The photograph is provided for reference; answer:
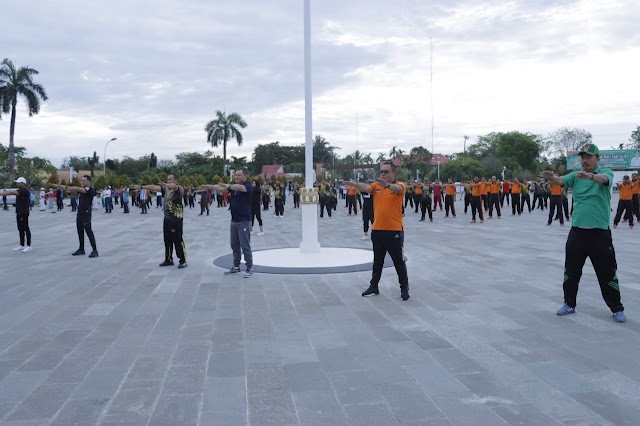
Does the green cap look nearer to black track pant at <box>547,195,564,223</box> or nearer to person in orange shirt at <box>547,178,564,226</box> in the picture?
person in orange shirt at <box>547,178,564,226</box>

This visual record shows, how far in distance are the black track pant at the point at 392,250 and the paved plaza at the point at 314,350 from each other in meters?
0.29

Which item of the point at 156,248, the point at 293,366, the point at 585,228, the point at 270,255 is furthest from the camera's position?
the point at 156,248

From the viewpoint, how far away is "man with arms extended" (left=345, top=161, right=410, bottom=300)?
6379 millimetres

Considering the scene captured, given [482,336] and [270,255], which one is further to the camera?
[270,255]

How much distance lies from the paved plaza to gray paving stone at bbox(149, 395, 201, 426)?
1 centimetres

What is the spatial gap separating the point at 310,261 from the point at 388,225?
287 centimetres

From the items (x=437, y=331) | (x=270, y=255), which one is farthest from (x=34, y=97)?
(x=437, y=331)

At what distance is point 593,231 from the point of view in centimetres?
536

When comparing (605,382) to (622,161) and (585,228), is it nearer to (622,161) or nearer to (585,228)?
(585,228)

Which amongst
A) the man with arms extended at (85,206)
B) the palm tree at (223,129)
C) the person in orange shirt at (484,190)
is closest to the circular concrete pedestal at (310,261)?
the man with arms extended at (85,206)

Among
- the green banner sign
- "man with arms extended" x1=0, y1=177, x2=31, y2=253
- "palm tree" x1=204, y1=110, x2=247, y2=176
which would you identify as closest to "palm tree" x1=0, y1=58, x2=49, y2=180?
"palm tree" x1=204, y1=110, x2=247, y2=176

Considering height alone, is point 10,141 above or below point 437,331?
above

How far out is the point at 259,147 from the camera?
12112 cm

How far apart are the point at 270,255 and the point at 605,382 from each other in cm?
718
